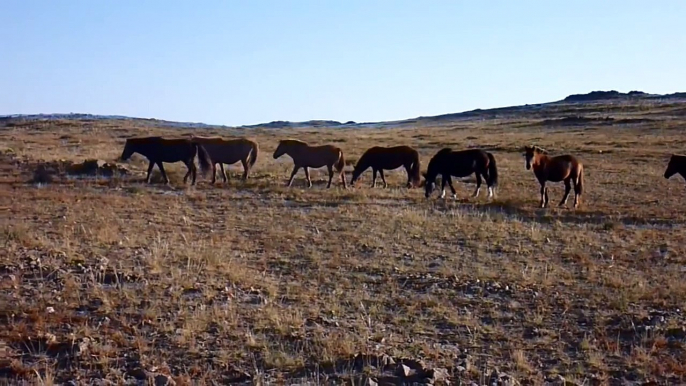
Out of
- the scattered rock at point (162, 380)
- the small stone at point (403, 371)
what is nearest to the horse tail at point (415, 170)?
the small stone at point (403, 371)

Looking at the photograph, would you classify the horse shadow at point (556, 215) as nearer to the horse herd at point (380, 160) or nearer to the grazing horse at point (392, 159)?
the horse herd at point (380, 160)

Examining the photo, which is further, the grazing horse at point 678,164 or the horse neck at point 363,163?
the horse neck at point 363,163

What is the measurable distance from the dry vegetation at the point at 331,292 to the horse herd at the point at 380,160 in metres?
2.38

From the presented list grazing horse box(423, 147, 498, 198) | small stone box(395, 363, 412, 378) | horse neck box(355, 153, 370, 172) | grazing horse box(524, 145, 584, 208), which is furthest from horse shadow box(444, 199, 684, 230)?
small stone box(395, 363, 412, 378)

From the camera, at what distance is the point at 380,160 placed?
2247cm

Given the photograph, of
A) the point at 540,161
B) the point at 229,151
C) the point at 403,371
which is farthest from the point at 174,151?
the point at 403,371

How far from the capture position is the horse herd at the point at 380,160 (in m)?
18.7

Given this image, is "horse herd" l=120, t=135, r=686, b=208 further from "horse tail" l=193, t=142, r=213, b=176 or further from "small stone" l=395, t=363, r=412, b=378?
"small stone" l=395, t=363, r=412, b=378

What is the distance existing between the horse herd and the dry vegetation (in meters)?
2.38

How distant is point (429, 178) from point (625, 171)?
997cm

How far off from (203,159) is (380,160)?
16.9 ft

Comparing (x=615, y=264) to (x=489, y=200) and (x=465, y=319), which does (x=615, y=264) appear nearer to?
(x=465, y=319)

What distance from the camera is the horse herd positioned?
18734 millimetres

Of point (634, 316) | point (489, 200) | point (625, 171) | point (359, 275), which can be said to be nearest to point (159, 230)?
point (359, 275)
